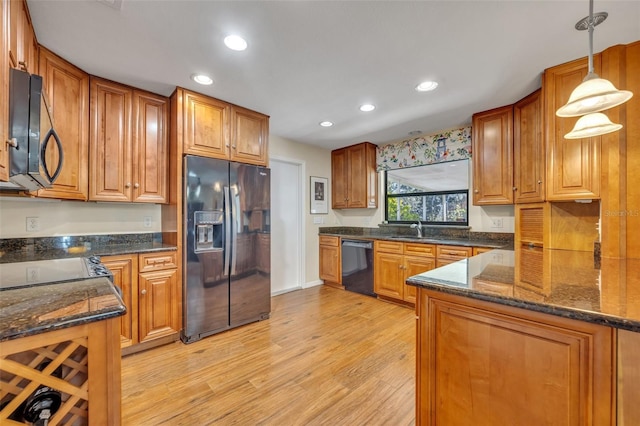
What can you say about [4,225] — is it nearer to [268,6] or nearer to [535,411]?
[268,6]

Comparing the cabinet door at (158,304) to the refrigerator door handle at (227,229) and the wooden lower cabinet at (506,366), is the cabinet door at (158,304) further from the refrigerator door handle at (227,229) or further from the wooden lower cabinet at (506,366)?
the wooden lower cabinet at (506,366)

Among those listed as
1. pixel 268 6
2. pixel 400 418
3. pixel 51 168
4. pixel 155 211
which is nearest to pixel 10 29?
pixel 51 168

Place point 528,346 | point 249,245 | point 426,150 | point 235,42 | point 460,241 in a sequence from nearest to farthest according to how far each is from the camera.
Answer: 1. point 528,346
2. point 235,42
3. point 249,245
4. point 460,241
5. point 426,150

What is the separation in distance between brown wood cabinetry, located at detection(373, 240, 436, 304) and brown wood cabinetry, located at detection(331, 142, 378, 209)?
2.81ft

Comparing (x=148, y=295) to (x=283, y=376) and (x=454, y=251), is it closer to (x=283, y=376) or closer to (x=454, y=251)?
(x=283, y=376)

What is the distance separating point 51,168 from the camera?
1695mm

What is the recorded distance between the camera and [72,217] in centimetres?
239

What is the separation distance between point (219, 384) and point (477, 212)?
3.27m

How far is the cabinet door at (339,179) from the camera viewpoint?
14.6 feet

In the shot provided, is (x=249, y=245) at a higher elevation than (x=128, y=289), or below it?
higher

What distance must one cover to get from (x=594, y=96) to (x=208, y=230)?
2.80 meters

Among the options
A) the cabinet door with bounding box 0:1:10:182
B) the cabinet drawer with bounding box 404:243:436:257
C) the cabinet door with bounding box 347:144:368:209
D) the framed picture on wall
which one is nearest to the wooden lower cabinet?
the cabinet door with bounding box 0:1:10:182

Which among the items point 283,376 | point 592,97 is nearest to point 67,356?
point 283,376

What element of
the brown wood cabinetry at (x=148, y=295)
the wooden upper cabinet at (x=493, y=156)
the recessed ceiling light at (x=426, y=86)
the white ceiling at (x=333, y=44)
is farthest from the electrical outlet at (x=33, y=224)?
the wooden upper cabinet at (x=493, y=156)
